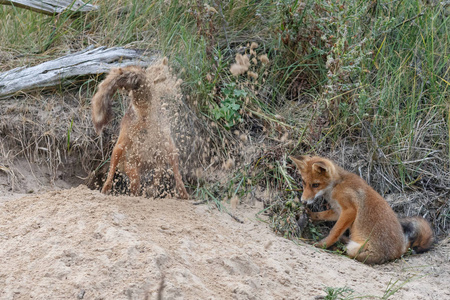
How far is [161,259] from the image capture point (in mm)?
3125

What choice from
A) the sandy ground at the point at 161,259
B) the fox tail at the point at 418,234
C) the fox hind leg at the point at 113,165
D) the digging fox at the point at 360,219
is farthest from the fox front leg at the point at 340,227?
the fox hind leg at the point at 113,165

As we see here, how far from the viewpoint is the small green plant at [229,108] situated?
5.50 metres

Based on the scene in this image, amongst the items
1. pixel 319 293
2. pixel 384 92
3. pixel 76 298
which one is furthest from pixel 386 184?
pixel 76 298

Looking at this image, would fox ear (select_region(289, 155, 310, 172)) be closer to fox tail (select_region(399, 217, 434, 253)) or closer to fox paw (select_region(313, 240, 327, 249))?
fox paw (select_region(313, 240, 327, 249))

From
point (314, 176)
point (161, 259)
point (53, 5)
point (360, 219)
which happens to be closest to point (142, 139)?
point (314, 176)

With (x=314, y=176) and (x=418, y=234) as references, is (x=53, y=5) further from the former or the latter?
(x=418, y=234)

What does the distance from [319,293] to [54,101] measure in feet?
13.7

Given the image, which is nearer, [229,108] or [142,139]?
[142,139]

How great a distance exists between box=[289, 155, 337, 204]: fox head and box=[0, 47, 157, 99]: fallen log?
2.42 m

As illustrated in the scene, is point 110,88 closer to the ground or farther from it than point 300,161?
farther from it

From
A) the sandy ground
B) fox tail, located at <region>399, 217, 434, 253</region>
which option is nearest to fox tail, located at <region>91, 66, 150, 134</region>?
the sandy ground

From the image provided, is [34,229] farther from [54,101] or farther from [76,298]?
[54,101]

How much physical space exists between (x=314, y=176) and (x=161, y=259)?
2.25 metres

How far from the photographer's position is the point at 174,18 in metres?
6.40
